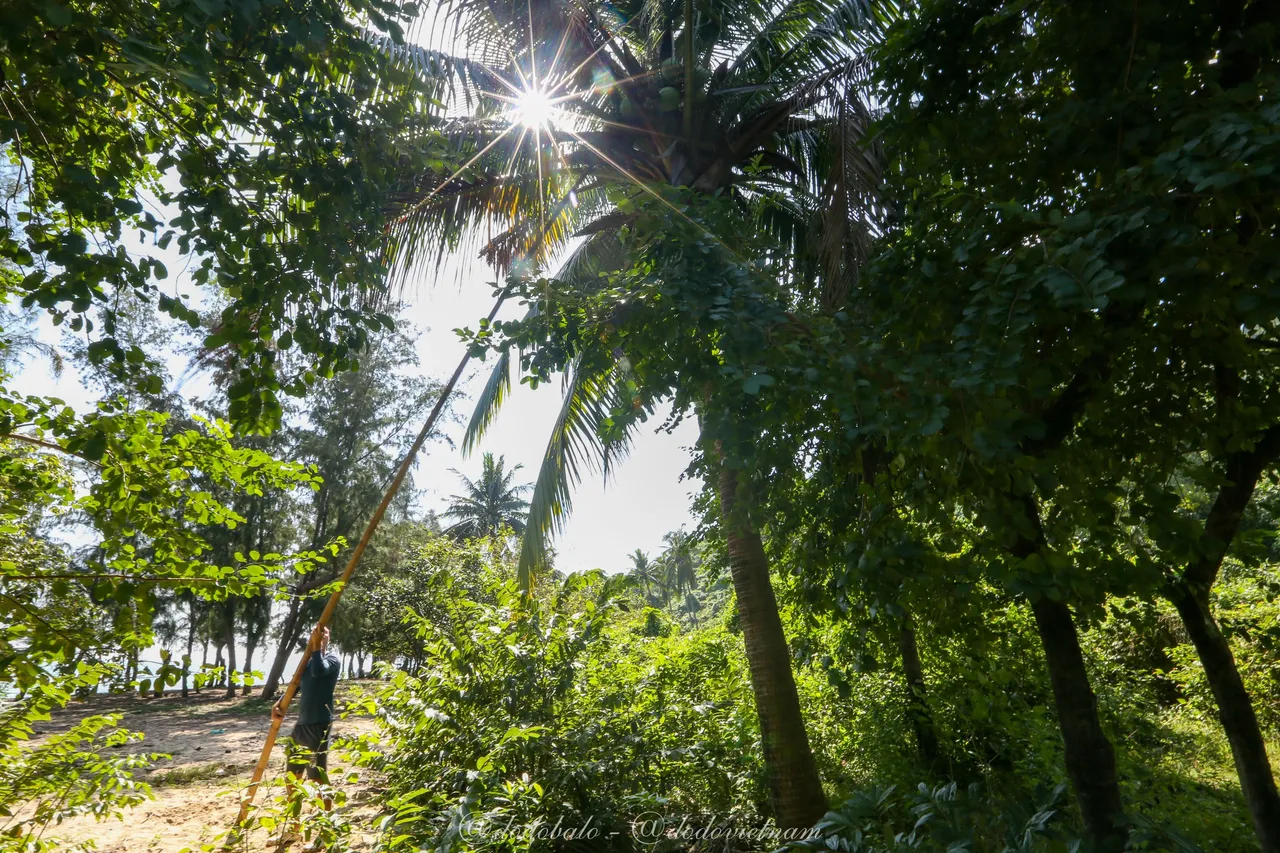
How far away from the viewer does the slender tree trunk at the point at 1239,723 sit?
237 cm

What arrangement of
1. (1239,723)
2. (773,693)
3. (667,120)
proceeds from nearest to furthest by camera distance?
1. (1239,723)
2. (773,693)
3. (667,120)

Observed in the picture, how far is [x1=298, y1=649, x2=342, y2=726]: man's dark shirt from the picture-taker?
5.89 meters

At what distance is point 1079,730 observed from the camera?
7.12ft

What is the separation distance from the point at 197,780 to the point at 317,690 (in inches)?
160

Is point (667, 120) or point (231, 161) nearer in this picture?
point (231, 161)

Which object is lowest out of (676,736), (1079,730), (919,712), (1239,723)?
(919,712)

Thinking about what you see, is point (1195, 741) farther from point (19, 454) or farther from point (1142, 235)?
point (19, 454)

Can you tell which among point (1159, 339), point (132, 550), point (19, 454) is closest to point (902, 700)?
point (1159, 339)

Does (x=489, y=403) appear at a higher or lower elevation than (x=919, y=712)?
higher

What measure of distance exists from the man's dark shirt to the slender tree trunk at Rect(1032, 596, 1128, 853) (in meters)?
5.55

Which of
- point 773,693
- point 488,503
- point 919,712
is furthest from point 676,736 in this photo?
point 488,503

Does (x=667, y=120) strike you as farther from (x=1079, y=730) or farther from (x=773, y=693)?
(x=1079, y=730)

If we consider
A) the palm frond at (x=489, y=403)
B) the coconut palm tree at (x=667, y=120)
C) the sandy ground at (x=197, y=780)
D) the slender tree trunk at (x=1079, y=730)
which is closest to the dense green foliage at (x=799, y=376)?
the slender tree trunk at (x=1079, y=730)

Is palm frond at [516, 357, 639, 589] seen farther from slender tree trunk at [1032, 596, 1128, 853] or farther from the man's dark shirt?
slender tree trunk at [1032, 596, 1128, 853]
